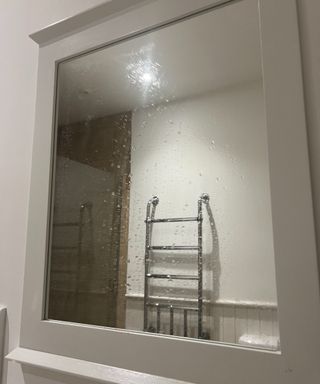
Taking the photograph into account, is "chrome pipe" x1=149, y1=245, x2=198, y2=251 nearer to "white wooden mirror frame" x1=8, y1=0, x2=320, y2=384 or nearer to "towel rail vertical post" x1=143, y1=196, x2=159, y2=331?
"towel rail vertical post" x1=143, y1=196, x2=159, y2=331

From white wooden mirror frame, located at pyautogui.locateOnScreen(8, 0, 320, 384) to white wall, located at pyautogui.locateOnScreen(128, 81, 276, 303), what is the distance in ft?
0.14

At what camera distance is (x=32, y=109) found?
0.99 metres

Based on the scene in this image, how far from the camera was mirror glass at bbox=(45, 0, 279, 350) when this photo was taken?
71 centimetres

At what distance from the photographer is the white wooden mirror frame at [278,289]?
562 millimetres

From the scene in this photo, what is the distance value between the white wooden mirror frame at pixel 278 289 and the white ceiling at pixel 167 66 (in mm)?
36

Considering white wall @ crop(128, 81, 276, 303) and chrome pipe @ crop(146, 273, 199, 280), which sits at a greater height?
white wall @ crop(128, 81, 276, 303)

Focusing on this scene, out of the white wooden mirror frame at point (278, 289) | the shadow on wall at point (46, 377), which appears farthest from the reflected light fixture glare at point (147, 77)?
the shadow on wall at point (46, 377)

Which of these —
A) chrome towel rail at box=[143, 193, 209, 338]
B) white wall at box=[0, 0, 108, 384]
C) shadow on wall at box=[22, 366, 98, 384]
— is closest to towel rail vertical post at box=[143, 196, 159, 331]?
chrome towel rail at box=[143, 193, 209, 338]

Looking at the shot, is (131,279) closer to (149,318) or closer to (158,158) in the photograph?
(149,318)

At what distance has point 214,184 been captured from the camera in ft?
2.53

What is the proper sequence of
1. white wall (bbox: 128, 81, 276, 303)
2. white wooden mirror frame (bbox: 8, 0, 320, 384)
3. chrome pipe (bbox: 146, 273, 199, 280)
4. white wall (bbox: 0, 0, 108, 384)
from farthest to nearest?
1. white wall (bbox: 0, 0, 108, 384)
2. chrome pipe (bbox: 146, 273, 199, 280)
3. white wall (bbox: 128, 81, 276, 303)
4. white wooden mirror frame (bbox: 8, 0, 320, 384)

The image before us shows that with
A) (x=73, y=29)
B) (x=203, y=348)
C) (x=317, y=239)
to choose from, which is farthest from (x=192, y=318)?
(x=73, y=29)

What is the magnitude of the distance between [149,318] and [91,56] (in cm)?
67

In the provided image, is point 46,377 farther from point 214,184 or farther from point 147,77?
point 147,77
